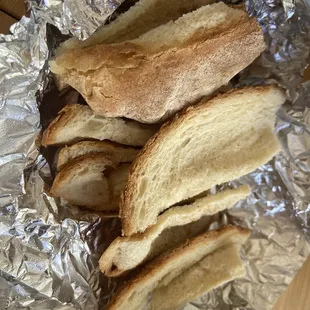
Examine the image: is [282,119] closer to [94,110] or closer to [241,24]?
[241,24]

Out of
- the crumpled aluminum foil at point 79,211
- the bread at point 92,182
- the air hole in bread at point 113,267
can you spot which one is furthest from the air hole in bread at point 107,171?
the air hole in bread at point 113,267

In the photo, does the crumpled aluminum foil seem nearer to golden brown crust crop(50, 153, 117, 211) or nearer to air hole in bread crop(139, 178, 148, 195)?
A: golden brown crust crop(50, 153, 117, 211)

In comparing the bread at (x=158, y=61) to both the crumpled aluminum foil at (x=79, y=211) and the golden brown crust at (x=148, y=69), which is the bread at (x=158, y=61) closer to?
the golden brown crust at (x=148, y=69)

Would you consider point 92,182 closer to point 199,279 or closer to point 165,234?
point 165,234

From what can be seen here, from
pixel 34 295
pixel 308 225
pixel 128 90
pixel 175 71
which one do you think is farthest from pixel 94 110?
pixel 308 225

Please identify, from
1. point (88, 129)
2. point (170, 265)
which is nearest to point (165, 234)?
point (170, 265)

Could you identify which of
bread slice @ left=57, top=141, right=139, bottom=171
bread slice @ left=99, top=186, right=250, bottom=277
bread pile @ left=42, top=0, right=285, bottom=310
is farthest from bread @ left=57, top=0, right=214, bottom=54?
bread slice @ left=99, top=186, right=250, bottom=277
